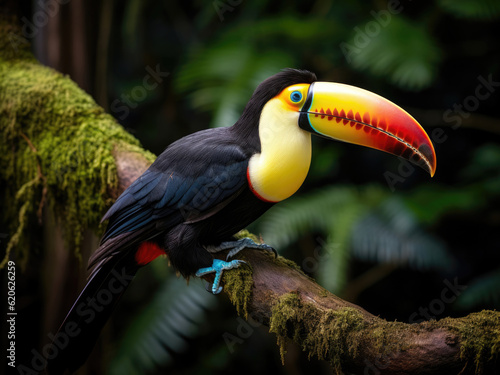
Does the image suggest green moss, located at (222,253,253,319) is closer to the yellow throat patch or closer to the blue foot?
the blue foot

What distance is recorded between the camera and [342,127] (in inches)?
76.5

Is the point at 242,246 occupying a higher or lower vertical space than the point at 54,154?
lower

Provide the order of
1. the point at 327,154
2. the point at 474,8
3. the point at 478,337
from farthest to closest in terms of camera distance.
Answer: the point at 327,154, the point at 474,8, the point at 478,337

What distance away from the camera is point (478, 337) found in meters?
1.48

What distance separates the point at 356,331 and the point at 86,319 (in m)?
1.05

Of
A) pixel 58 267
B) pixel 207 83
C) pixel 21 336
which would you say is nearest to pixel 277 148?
pixel 207 83

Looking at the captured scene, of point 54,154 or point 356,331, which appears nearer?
point 356,331

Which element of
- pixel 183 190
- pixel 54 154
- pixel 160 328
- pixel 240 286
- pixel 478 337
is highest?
pixel 54 154

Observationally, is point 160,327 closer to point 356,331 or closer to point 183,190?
point 183,190

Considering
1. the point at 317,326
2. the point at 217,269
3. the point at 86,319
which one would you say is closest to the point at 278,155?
the point at 217,269

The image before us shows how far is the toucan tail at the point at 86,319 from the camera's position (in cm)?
196

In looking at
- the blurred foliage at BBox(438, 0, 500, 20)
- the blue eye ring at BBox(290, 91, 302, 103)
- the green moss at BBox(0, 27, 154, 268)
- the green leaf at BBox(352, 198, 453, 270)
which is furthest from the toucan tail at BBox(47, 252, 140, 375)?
the blurred foliage at BBox(438, 0, 500, 20)

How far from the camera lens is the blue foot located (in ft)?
6.23

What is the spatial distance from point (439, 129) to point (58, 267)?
9.18 feet
